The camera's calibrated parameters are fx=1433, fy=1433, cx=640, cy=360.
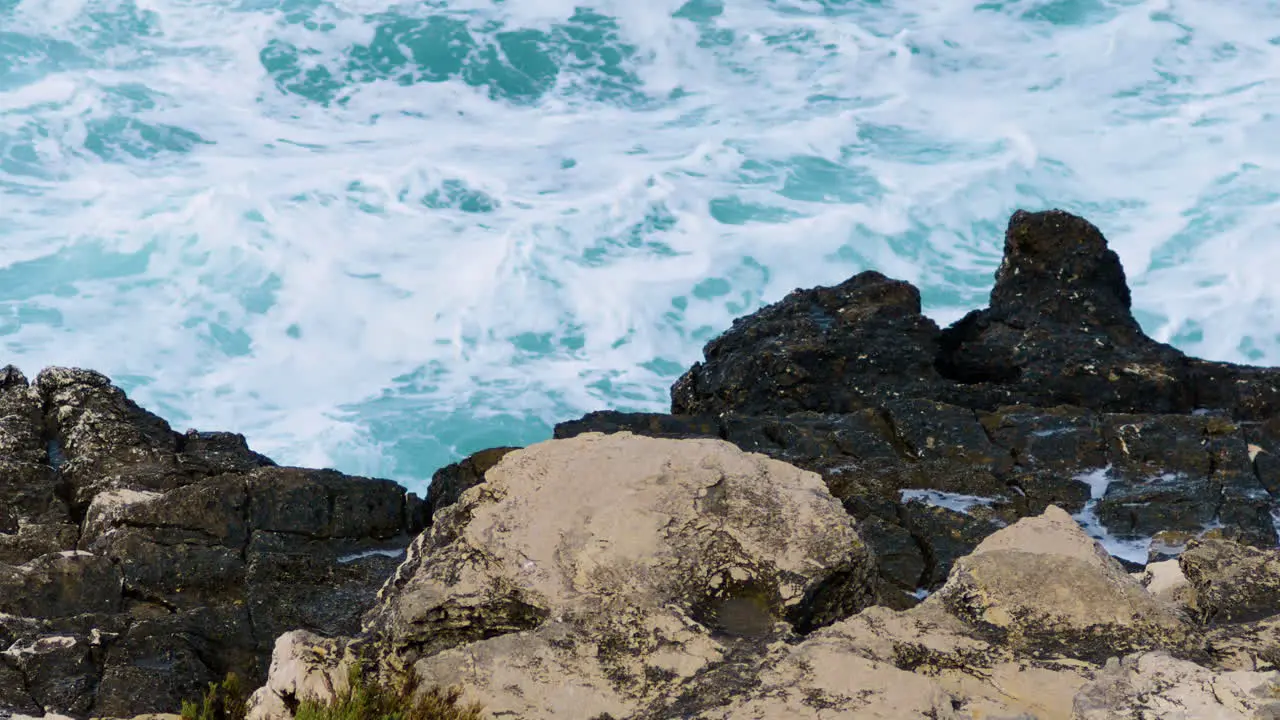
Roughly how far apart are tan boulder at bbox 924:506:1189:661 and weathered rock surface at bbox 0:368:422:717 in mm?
5122

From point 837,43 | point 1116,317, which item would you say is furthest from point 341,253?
point 1116,317

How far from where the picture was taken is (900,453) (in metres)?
14.7

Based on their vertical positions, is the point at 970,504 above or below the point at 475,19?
above

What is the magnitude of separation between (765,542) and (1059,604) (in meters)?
1.45

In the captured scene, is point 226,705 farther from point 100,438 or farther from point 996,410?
point 996,410

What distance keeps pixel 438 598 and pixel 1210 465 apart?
952 centimetres

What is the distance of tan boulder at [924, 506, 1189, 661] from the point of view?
6.71 m

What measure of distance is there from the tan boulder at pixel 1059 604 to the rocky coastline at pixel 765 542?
16 mm

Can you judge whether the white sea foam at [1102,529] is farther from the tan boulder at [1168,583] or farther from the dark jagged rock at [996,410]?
the tan boulder at [1168,583]

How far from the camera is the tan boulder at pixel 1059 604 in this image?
6707 mm

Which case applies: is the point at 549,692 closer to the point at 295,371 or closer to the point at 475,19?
the point at 295,371

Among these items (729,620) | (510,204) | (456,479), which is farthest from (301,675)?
(510,204)

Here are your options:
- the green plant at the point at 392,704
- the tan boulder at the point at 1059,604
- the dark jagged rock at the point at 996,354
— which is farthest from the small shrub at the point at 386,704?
the dark jagged rock at the point at 996,354

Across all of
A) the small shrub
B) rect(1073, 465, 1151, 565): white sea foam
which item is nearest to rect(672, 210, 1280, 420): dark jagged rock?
rect(1073, 465, 1151, 565): white sea foam
